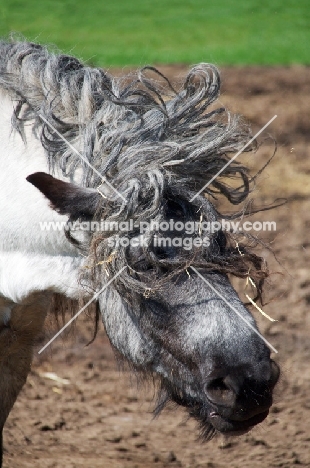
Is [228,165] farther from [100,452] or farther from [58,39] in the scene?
[58,39]

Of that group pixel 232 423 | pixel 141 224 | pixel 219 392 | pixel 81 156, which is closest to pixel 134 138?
pixel 81 156

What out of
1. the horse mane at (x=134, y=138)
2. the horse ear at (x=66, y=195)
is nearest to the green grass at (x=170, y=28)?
the horse mane at (x=134, y=138)

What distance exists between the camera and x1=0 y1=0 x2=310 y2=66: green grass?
15.0m

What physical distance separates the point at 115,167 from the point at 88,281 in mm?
542

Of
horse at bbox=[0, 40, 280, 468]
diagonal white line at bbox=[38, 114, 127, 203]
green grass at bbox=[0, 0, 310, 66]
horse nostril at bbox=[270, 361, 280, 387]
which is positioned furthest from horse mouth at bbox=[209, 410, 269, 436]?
green grass at bbox=[0, 0, 310, 66]

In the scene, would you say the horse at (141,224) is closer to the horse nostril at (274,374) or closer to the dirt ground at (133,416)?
the horse nostril at (274,374)

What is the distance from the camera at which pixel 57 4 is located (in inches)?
761

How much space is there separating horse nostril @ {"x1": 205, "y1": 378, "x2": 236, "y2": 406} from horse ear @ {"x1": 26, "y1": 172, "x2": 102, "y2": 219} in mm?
894

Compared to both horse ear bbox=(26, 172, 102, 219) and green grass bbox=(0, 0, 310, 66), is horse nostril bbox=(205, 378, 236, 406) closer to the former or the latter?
horse ear bbox=(26, 172, 102, 219)

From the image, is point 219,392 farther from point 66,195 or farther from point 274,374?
point 66,195

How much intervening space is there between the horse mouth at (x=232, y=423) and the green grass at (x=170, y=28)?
11.9 m

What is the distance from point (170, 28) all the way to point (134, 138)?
48.5ft

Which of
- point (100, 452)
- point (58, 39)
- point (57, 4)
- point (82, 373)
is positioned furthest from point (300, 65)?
point (100, 452)

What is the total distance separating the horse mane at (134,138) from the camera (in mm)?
3094
